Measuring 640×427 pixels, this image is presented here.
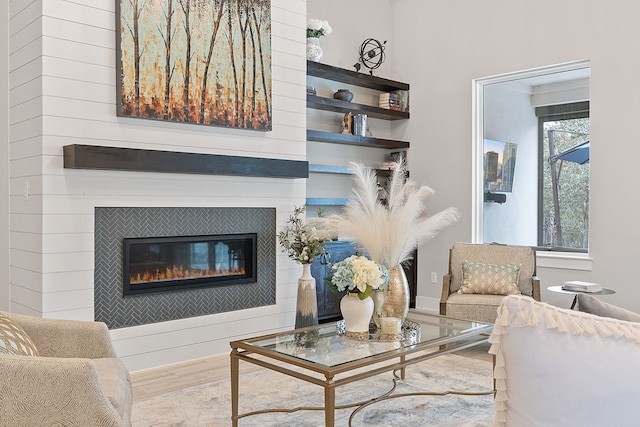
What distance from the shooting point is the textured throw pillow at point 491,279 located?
178 inches

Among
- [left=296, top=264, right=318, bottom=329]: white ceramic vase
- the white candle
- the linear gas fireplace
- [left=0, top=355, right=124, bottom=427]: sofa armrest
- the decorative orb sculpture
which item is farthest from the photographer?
the decorative orb sculpture

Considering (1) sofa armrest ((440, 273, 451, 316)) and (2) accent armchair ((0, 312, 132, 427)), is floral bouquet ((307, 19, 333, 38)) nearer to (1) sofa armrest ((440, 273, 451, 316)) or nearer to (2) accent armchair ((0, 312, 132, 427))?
(1) sofa armrest ((440, 273, 451, 316))

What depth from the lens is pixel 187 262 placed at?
415cm

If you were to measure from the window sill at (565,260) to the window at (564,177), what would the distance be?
88mm

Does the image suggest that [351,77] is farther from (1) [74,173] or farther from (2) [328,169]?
(1) [74,173]

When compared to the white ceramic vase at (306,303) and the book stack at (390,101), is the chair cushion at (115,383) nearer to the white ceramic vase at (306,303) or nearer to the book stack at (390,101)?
the white ceramic vase at (306,303)

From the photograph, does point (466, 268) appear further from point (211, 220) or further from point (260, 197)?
point (211, 220)

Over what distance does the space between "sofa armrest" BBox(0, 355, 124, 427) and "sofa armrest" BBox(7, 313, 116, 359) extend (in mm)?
597

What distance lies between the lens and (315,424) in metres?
2.87

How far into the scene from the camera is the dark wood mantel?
346 centimetres

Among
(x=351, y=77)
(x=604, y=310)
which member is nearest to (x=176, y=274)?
(x=351, y=77)

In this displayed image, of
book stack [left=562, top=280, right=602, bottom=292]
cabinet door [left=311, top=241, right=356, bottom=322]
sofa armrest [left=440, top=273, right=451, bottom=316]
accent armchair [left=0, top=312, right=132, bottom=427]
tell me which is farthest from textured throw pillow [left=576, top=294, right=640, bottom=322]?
cabinet door [left=311, top=241, right=356, bottom=322]

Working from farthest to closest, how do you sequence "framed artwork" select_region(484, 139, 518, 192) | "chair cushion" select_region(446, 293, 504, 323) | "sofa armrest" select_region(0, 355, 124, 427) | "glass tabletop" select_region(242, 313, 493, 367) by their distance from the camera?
"framed artwork" select_region(484, 139, 518, 192) < "chair cushion" select_region(446, 293, 504, 323) < "glass tabletop" select_region(242, 313, 493, 367) < "sofa armrest" select_region(0, 355, 124, 427)

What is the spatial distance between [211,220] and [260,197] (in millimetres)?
476
